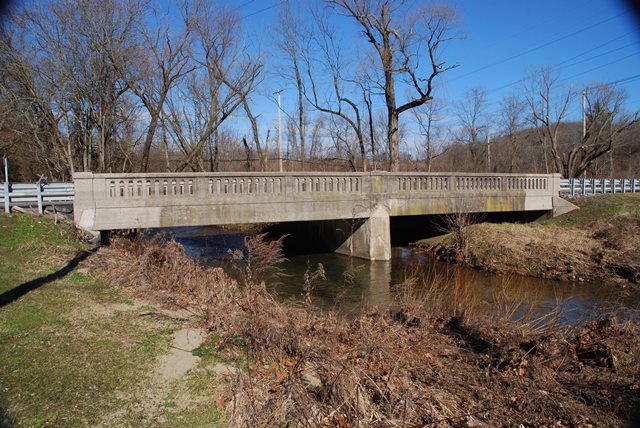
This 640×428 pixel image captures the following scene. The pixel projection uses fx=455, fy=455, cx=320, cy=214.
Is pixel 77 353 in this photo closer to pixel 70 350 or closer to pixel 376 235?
pixel 70 350

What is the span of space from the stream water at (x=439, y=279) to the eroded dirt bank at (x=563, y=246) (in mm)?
699

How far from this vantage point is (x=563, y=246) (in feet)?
49.2

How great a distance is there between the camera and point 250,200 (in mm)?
14344

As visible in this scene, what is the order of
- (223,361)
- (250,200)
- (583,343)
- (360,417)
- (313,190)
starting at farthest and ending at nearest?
1. (313,190)
2. (250,200)
3. (583,343)
4. (223,361)
5. (360,417)

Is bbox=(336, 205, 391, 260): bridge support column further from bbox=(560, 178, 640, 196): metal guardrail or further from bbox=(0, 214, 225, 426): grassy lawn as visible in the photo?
bbox=(560, 178, 640, 196): metal guardrail

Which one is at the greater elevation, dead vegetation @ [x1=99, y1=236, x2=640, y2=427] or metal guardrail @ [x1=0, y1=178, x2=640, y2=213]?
metal guardrail @ [x1=0, y1=178, x2=640, y2=213]

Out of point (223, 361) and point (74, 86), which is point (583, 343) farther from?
point (74, 86)

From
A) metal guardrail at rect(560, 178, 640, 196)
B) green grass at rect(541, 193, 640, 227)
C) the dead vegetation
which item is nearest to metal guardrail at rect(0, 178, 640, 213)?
the dead vegetation

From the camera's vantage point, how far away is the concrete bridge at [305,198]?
1266 centimetres

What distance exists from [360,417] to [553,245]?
13.3 metres

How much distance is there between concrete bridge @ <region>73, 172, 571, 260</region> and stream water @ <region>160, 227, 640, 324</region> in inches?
58.7

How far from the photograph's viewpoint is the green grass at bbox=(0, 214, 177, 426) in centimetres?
391

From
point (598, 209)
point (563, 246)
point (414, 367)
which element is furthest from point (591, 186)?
point (414, 367)

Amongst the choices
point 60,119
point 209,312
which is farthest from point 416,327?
point 60,119
